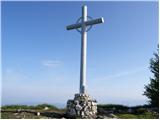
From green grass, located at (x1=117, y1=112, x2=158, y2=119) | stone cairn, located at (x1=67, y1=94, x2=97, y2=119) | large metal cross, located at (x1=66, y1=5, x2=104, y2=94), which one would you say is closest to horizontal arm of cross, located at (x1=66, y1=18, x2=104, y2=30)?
large metal cross, located at (x1=66, y1=5, x2=104, y2=94)

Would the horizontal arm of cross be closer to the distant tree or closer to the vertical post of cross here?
the vertical post of cross

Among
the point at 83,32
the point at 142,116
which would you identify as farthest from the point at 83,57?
the point at 142,116

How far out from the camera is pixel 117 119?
45.0ft

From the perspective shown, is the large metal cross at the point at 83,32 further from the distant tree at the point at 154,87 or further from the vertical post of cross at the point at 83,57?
the distant tree at the point at 154,87

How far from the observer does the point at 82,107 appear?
14977 millimetres

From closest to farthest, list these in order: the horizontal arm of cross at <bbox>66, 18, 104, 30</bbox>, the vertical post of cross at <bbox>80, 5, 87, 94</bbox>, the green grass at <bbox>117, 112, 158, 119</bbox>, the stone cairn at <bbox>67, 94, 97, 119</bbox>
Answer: the stone cairn at <bbox>67, 94, 97, 119</bbox>
the green grass at <bbox>117, 112, 158, 119</bbox>
the vertical post of cross at <bbox>80, 5, 87, 94</bbox>
the horizontal arm of cross at <bbox>66, 18, 104, 30</bbox>

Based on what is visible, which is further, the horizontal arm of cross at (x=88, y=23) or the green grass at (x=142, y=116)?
the horizontal arm of cross at (x=88, y=23)

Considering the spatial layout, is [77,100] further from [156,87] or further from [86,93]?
[156,87]

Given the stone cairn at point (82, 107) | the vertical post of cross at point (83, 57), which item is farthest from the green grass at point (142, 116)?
the vertical post of cross at point (83, 57)

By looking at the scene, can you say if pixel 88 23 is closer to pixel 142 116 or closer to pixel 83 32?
Result: pixel 83 32

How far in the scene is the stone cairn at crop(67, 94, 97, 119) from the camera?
1491 cm

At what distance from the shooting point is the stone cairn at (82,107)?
48.9 feet

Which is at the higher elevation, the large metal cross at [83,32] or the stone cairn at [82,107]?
the large metal cross at [83,32]

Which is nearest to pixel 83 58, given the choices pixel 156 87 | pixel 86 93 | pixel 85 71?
pixel 85 71
